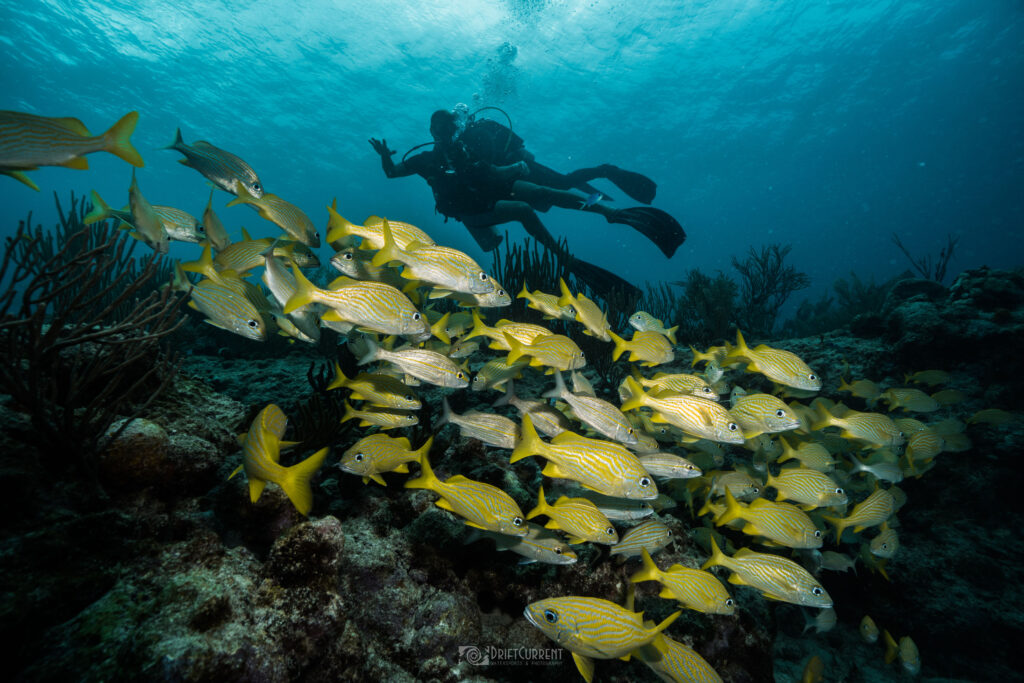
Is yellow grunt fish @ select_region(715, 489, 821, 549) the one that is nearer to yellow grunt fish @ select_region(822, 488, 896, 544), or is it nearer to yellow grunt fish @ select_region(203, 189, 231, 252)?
yellow grunt fish @ select_region(822, 488, 896, 544)

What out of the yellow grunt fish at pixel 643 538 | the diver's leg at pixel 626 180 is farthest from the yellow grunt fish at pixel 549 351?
the diver's leg at pixel 626 180

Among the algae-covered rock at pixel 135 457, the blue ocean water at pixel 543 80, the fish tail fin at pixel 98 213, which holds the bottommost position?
the algae-covered rock at pixel 135 457

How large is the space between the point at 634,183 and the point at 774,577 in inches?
515

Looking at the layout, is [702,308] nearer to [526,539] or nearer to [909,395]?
[909,395]

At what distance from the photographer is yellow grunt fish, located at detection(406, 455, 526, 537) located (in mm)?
2191

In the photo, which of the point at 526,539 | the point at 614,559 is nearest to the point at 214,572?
the point at 526,539

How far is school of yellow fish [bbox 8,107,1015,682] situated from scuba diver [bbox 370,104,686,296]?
4.24 metres

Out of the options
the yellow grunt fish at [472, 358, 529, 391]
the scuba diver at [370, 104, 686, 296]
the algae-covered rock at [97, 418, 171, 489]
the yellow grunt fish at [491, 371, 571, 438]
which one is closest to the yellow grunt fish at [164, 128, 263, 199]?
the algae-covered rock at [97, 418, 171, 489]

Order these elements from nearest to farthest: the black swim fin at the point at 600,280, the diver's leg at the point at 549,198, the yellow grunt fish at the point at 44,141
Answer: the yellow grunt fish at the point at 44,141, the black swim fin at the point at 600,280, the diver's leg at the point at 549,198

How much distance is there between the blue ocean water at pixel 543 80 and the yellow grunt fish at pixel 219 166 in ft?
58.4

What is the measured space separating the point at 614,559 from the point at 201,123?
5641 cm

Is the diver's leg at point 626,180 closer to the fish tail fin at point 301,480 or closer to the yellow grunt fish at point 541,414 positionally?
the yellow grunt fish at point 541,414

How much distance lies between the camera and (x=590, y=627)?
197cm

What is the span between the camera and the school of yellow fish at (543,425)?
200cm
